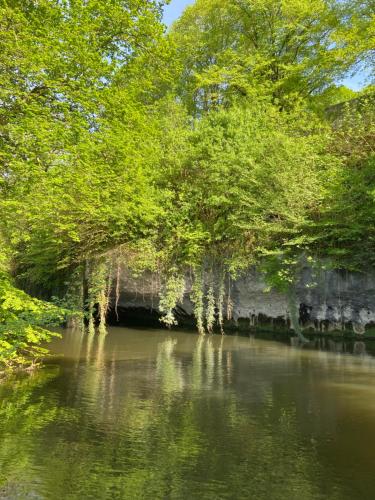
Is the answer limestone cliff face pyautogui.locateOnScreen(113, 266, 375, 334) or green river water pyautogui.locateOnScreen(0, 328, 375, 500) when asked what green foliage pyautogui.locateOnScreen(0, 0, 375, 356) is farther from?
green river water pyautogui.locateOnScreen(0, 328, 375, 500)

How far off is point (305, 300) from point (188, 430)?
46.4 feet

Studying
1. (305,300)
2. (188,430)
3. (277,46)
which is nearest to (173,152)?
(305,300)

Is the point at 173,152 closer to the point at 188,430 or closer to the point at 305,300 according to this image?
the point at 305,300

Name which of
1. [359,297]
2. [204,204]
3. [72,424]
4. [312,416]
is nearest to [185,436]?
[72,424]

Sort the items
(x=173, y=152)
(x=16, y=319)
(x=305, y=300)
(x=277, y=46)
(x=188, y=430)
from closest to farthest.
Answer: (x=188, y=430) → (x=16, y=319) → (x=305, y=300) → (x=173, y=152) → (x=277, y=46)

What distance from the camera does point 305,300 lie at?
20.6 metres

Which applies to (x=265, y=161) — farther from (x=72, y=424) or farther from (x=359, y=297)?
(x=72, y=424)

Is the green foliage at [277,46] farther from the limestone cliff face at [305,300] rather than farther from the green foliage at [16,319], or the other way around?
the green foliage at [16,319]

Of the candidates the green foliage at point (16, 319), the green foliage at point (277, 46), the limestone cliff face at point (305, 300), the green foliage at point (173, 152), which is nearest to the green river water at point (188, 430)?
the green foliage at point (16, 319)

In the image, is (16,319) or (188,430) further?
(16,319)

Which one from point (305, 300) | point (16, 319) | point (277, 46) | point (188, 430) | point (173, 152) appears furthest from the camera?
point (277, 46)

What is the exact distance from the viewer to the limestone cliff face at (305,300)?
19.7m

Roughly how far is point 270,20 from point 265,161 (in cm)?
1505

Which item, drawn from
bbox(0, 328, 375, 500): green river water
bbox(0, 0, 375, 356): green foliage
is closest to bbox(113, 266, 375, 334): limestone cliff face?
bbox(0, 0, 375, 356): green foliage
